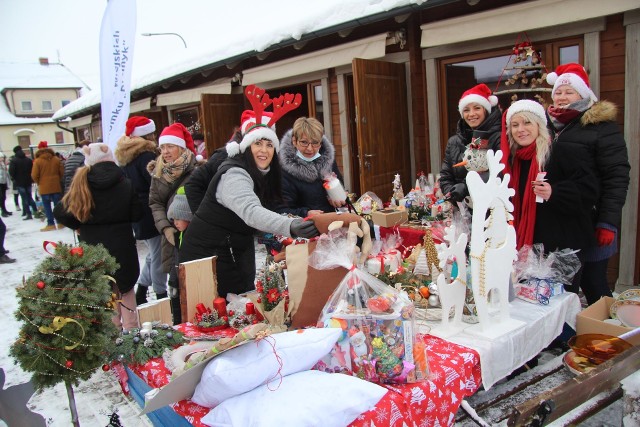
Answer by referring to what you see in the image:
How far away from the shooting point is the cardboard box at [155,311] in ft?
9.11

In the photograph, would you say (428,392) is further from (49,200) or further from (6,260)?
(49,200)

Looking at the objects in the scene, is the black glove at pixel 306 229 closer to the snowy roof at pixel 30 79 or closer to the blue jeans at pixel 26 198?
the blue jeans at pixel 26 198

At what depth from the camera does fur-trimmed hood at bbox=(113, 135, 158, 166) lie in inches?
173

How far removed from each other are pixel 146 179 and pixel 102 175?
872 mm

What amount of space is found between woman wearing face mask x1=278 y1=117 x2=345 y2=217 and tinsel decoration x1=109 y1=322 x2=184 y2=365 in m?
1.44

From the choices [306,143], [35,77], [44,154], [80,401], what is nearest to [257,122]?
[306,143]

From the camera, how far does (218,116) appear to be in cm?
816

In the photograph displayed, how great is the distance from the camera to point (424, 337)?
6.90 ft

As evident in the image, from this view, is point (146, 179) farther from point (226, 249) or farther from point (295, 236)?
point (295, 236)

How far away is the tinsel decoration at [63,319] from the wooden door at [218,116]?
20.3 ft

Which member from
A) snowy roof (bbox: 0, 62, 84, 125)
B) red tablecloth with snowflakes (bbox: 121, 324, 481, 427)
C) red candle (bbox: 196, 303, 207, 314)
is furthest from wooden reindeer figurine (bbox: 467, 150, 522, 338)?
snowy roof (bbox: 0, 62, 84, 125)

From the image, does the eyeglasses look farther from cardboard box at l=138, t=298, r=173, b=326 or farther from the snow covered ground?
the snow covered ground

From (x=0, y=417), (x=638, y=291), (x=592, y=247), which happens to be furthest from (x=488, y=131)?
(x=0, y=417)

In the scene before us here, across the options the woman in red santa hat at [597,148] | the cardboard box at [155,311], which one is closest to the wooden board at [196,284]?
the cardboard box at [155,311]
